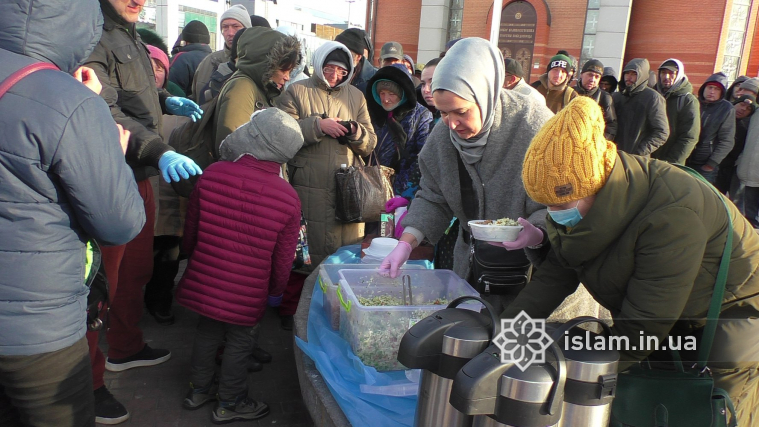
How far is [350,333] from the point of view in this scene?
221 centimetres

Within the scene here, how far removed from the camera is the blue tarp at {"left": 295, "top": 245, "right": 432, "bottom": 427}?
1.84 meters

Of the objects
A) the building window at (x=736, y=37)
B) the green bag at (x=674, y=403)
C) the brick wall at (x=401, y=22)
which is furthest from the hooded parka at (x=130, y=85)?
the building window at (x=736, y=37)

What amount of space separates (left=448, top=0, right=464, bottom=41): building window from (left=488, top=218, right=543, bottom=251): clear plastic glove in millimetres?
12912

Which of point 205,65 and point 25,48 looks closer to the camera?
point 25,48

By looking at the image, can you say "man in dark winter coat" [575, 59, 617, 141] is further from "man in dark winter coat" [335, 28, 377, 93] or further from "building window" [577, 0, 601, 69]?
"building window" [577, 0, 601, 69]

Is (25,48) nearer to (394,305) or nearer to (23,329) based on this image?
(23,329)

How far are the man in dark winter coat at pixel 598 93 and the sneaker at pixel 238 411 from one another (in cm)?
502

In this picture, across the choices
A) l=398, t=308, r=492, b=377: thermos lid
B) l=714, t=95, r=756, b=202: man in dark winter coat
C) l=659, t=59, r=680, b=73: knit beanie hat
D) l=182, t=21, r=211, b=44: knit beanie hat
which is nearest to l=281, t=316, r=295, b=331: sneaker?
l=398, t=308, r=492, b=377: thermos lid

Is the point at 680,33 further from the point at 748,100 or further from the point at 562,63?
the point at 562,63

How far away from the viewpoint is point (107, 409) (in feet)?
8.64

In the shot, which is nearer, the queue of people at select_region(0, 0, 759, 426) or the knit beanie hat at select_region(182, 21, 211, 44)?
the queue of people at select_region(0, 0, 759, 426)

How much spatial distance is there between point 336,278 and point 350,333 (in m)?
0.52

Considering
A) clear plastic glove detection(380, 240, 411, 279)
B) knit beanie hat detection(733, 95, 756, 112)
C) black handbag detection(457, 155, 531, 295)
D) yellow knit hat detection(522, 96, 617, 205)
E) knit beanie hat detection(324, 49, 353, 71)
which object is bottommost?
clear plastic glove detection(380, 240, 411, 279)

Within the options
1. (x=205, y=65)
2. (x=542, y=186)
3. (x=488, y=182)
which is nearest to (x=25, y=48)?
(x=542, y=186)
